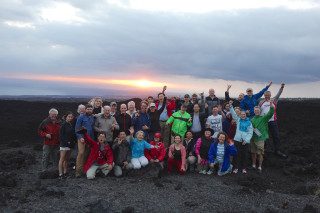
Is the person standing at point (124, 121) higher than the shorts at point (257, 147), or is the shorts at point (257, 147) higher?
the person standing at point (124, 121)

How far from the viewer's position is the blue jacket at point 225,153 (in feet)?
43.3

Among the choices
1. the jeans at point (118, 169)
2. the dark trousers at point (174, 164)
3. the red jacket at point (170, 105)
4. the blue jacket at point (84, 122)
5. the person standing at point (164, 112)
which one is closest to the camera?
the blue jacket at point (84, 122)

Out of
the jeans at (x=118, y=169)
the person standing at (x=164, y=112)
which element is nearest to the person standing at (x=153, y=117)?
the person standing at (x=164, y=112)

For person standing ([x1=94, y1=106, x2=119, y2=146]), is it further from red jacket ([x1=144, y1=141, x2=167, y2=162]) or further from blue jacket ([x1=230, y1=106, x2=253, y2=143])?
blue jacket ([x1=230, y1=106, x2=253, y2=143])

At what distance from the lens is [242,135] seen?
13531 millimetres

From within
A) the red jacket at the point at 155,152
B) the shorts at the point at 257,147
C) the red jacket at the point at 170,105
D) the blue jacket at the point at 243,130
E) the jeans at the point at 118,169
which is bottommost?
the jeans at the point at 118,169

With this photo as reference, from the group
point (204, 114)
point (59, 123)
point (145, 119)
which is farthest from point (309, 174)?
point (59, 123)

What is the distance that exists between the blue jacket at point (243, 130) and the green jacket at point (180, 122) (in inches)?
68.0

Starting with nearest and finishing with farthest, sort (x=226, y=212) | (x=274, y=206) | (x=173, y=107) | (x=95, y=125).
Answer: (x=226, y=212) < (x=274, y=206) < (x=95, y=125) < (x=173, y=107)

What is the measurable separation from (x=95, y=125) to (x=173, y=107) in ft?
11.1

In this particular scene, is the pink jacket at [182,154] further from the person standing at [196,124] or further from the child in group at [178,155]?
the person standing at [196,124]

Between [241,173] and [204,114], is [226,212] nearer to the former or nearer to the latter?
[241,173]

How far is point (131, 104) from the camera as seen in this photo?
13.7m

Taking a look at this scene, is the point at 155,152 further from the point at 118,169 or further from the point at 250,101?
the point at 250,101
